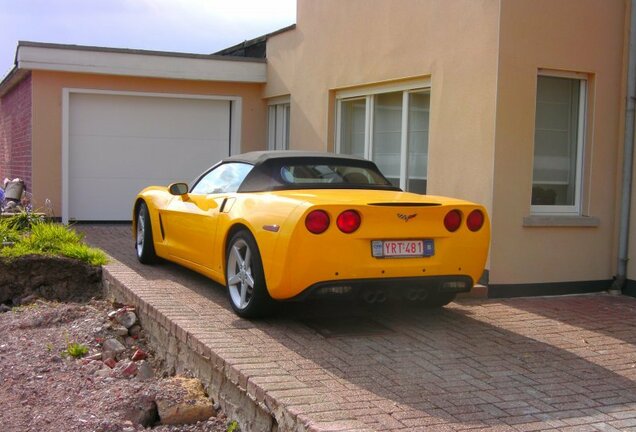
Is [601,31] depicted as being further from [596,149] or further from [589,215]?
[589,215]

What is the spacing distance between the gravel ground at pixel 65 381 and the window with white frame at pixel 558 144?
4432 millimetres

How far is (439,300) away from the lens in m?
6.75

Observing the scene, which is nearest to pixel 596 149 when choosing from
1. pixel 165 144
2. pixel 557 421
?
pixel 557 421

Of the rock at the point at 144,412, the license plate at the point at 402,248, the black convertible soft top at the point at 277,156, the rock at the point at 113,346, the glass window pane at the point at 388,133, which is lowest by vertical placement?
the rock at the point at 144,412

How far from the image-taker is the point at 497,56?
7.68 m

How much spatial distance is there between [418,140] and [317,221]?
4209 millimetres

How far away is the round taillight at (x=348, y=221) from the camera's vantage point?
5.66 meters

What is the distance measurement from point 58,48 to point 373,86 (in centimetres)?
557

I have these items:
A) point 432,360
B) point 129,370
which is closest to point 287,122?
point 129,370

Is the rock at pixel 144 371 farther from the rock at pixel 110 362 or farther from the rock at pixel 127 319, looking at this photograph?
the rock at pixel 127 319

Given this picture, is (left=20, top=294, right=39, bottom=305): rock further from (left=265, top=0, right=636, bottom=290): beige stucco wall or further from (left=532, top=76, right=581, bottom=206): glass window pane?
(left=532, top=76, right=581, bottom=206): glass window pane

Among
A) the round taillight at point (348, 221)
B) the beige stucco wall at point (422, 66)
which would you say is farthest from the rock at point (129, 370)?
the beige stucco wall at point (422, 66)

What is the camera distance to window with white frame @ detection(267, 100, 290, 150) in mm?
13492

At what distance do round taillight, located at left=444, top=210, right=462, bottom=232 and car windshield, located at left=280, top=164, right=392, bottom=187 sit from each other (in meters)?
1.07
